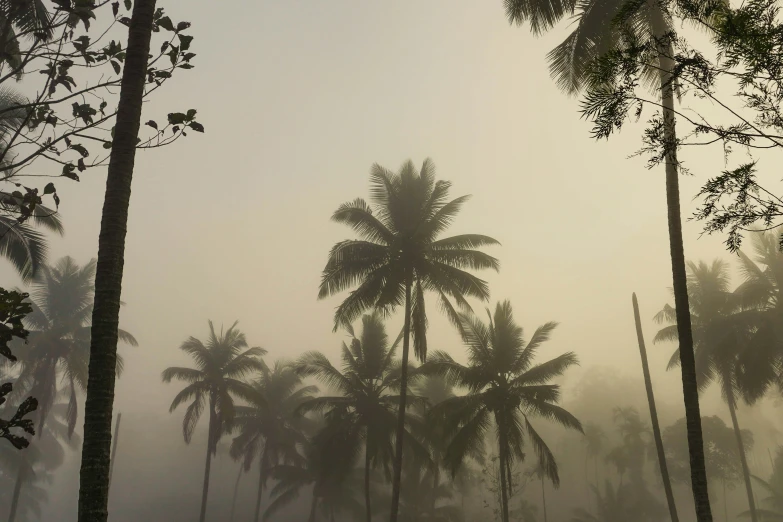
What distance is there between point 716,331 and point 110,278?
3328 cm

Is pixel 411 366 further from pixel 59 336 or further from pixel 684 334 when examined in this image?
pixel 684 334

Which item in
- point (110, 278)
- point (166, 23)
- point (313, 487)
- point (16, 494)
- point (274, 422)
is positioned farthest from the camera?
point (274, 422)

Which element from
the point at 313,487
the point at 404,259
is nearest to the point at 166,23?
the point at 404,259

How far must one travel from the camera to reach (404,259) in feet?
82.0

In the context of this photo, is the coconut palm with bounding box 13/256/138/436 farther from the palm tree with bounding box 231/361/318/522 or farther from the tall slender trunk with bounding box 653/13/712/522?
the tall slender trunk with bounding box 653/13/712/522

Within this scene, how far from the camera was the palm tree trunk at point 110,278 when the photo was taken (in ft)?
18.9

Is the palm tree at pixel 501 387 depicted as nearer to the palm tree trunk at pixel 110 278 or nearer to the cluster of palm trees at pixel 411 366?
the cluster of palm trees at pixel 411 366

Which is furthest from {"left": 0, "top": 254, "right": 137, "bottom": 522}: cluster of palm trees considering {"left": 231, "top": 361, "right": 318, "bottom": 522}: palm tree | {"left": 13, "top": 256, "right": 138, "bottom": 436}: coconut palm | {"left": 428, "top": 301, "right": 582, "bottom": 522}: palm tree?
{"left": 428, "top": 301, "right": 582, "bottom": 522}: palm tree

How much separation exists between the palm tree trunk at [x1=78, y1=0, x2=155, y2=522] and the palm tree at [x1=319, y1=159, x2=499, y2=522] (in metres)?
17.5

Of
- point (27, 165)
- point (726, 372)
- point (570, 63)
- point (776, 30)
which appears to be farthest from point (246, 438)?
point (776, 30)

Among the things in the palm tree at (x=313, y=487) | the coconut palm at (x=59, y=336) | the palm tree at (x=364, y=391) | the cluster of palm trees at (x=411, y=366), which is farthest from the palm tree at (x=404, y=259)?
the coconut palm at (x=59, y=336)

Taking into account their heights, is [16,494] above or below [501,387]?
below

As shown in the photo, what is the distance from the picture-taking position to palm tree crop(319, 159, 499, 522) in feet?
80.5

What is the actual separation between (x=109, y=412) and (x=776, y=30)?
311 inches
